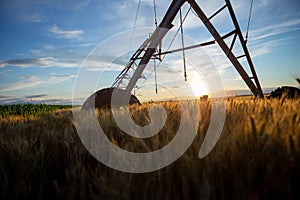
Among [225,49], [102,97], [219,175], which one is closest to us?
[219,175]

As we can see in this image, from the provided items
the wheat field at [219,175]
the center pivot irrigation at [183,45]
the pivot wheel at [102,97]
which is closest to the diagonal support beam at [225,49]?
the center pivot irrigation at [183,45]

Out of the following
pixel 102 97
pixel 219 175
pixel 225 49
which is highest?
pixel 225 49

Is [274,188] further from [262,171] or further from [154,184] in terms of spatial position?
[154,184]

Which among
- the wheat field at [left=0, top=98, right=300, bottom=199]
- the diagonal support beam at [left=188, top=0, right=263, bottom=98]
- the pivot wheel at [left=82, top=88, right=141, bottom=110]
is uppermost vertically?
the diagonal support beam at [left=188, top=0, right=263, bottom=98]

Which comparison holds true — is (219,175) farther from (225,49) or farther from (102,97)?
(225,49)

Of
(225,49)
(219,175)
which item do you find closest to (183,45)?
(225,49)

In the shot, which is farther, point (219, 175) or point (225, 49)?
point (225, 49)

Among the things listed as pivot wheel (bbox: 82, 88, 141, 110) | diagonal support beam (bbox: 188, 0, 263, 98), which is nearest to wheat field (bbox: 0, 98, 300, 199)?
pivot wheel (bbox: 82, 88, 141, 110)

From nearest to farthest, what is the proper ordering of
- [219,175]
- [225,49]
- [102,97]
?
[219,175], [102,97], [225,49]

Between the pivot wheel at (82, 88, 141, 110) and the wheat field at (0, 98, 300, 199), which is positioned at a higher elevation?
the pivot wheel at (82, 88, 141, 110)

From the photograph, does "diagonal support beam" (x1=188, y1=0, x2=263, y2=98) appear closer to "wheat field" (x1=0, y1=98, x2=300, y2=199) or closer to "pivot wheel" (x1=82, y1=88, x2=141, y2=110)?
"pivot wheel" (x1=82, y1=88, x2=141, y2=110)

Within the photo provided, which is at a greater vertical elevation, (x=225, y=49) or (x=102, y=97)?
(x=225, y=49)

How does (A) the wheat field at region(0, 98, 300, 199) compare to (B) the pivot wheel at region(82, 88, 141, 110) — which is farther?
(B) the pivot wheel at region(82, 88, 141, 110)

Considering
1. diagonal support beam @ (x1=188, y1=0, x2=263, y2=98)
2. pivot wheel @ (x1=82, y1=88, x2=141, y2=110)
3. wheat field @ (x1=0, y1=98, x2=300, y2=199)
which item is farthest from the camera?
diagonal support beam @ (x1=188, y1=0, x2=263, y2=98)
